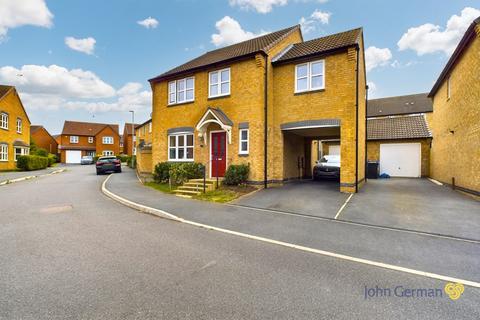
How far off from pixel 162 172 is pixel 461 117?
15.5 meters

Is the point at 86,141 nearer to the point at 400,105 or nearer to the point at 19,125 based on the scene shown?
the point at 19,125

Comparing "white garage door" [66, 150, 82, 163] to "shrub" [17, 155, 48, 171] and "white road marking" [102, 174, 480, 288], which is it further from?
"white road marking" [102, 174, 480, 288]

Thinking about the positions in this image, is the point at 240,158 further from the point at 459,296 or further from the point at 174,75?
the point at 459,296

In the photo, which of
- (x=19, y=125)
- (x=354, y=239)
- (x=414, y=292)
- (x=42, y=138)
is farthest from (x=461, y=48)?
(x=42, y=138)

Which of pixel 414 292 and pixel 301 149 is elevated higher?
pixel 301 149

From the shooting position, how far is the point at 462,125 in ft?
38.5

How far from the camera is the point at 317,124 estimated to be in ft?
38.6

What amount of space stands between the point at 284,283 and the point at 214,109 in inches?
419

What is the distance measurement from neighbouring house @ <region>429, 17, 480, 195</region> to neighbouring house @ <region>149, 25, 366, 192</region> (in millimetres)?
4212

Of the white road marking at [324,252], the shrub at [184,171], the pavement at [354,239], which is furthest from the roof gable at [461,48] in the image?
the shrub at [184,171]

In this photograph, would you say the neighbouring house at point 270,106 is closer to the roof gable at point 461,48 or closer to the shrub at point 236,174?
the shrub at point 236,174

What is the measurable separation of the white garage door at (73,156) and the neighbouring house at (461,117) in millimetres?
59425

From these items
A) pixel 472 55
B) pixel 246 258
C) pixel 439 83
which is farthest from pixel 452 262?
pixel 439 83

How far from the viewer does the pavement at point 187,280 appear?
302 cm
